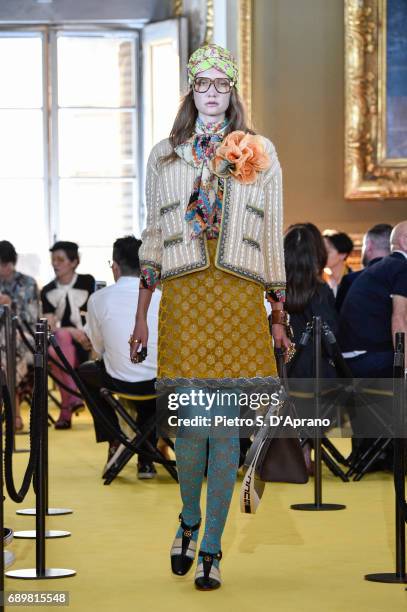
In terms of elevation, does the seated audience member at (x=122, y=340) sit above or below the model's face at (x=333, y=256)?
below

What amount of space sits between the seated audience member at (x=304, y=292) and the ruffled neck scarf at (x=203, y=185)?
98.9 inches

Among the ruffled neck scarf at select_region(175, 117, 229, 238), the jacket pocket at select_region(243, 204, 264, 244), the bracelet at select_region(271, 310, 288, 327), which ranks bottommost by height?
the bracelet at select_region(271, 310, 288, 327)

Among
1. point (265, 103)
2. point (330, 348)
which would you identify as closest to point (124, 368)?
point (330, 348)

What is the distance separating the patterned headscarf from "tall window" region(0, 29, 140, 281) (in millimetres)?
7230

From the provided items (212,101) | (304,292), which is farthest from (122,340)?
(212,101)

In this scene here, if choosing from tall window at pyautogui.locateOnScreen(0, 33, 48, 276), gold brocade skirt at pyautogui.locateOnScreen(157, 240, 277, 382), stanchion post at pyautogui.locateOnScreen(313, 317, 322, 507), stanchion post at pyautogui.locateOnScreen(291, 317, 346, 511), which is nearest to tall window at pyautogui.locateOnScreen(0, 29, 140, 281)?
tall window at pyautogui.locateOnScreen(0, 33, 48, 276)

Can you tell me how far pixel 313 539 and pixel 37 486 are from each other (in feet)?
3.89

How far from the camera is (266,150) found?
12.8ft

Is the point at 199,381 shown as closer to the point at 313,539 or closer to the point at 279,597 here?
the point at 279,597

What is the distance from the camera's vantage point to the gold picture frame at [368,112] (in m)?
10.2

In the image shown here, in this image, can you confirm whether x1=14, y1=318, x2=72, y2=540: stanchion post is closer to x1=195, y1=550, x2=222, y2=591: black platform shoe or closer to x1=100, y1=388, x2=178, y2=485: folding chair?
x1=195, y1=550, x2=222, y2=591: black platform shoe

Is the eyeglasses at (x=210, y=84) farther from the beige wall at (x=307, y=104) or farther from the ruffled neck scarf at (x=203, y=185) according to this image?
the beige wall at (x=307, y=104)

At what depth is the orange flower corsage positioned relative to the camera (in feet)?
12.6

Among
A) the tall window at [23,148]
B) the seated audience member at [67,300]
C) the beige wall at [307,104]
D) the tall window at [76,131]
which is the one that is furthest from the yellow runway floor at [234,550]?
the tall window at [23,148]
